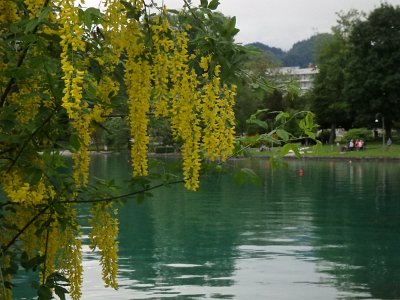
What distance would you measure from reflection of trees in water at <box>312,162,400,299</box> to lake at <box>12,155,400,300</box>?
0.02 metres

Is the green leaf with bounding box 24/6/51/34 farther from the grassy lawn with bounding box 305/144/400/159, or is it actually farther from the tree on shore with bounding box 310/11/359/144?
the tree on shore with bounding box 310/11/359/144

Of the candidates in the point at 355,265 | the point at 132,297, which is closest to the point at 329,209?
the point at 355,265

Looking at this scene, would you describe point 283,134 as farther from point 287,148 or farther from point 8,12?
point 8,12

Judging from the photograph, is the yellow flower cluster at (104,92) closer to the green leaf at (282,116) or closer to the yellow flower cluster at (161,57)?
the yellow flower cluster at (161,57)

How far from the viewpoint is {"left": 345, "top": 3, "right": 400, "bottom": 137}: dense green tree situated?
62.3 meters

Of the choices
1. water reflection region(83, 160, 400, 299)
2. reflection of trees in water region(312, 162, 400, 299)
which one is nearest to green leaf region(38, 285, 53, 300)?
water reflection region(83, 160, 400, 299)

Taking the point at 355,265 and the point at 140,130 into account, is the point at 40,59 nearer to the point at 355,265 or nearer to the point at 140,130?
the point at 140,130

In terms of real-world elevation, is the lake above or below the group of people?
below

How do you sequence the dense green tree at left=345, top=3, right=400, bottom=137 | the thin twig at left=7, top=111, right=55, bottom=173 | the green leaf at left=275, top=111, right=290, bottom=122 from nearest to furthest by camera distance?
the thin twig at left=7, top=111, right=55, bottom=173
the green leaf at left=275, top=111, right=290, bottom=122
the dense green tree at left=345, top=3, right=400, bottom=137

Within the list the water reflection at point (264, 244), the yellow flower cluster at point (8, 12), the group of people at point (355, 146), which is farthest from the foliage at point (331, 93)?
the yellow flower cluster at point (8, 12)

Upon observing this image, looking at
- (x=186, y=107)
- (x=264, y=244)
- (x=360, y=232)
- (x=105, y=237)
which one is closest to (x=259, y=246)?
(x=264, y=244)

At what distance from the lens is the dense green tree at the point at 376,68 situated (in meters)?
62.3

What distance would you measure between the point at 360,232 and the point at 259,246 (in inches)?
140

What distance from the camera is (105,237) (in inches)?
179
